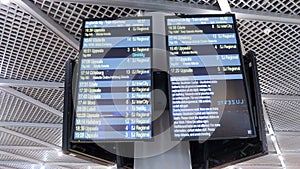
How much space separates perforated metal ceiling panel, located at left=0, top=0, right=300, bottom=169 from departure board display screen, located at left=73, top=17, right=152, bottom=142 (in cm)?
49

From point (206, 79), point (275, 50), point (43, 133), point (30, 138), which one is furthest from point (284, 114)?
point (30, 138)

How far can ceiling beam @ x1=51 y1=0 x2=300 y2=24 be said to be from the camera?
307 cm

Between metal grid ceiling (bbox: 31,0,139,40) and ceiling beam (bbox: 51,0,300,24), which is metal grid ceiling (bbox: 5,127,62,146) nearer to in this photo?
metal grid ceiling (bbox: 31,0,139,40)

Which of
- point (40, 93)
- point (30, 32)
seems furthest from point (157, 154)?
point (40, 93)

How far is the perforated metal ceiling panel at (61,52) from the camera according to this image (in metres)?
3.15

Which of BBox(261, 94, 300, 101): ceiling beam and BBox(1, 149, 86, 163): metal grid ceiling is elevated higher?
BBox(261, 94, 300, 101): ceiling beam

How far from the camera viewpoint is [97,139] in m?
2.28

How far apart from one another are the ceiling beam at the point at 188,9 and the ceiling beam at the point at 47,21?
1.62 ft

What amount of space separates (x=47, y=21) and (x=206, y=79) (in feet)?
5.78

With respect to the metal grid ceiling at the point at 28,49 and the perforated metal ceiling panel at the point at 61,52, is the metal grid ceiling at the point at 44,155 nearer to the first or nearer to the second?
the perforated metal ceiling panel at the point at 61,52

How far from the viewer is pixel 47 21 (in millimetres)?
3244

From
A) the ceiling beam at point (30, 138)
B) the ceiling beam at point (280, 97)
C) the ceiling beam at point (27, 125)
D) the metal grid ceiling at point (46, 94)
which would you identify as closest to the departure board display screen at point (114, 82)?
the metal grid ceiling at point (46, 94)

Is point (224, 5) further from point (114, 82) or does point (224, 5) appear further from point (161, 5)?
point (114, 82)

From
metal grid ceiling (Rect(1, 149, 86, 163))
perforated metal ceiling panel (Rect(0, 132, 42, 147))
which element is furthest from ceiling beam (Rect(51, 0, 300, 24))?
metal grid ceiling (Rect(1, 149, 86, 163))
